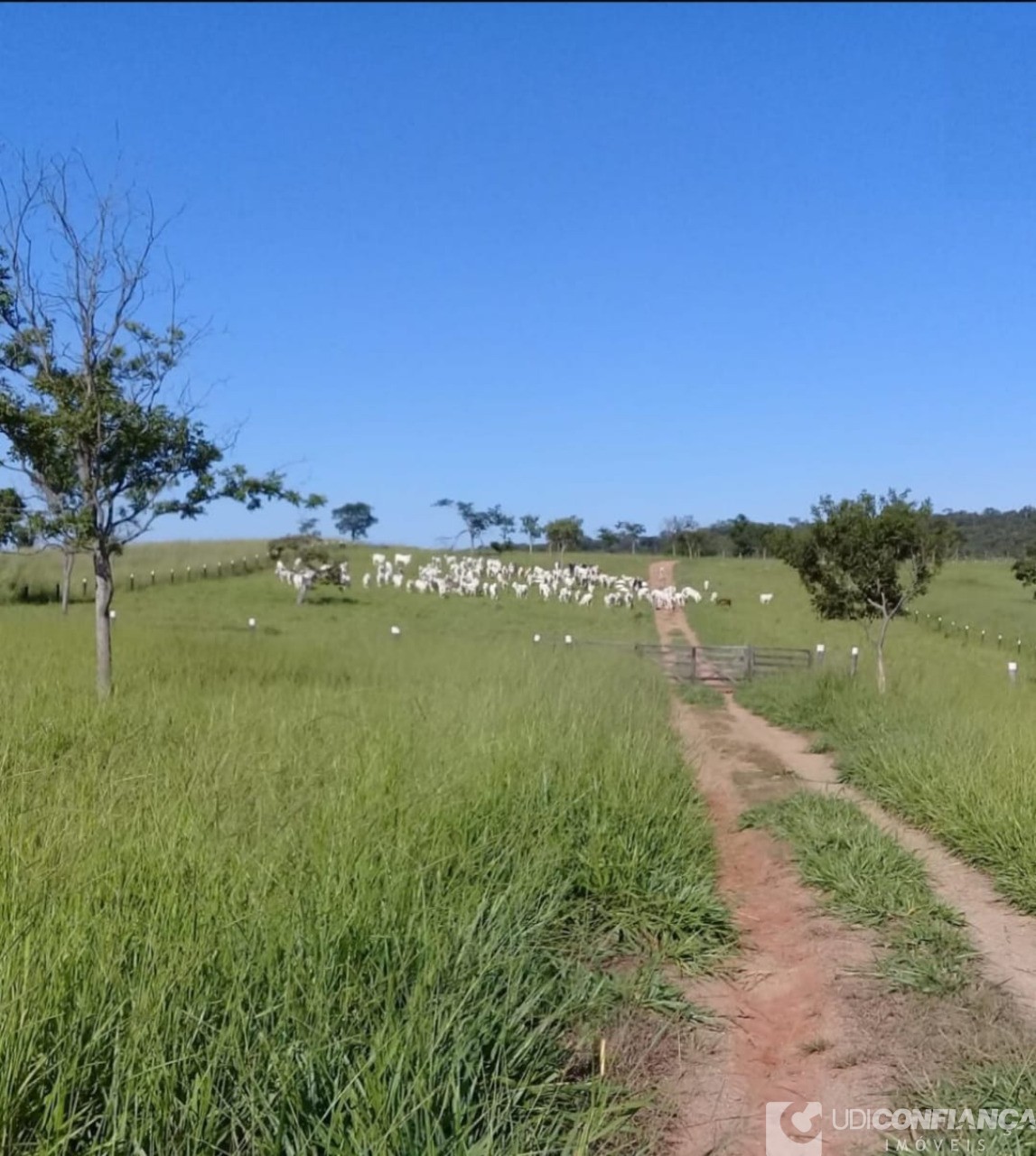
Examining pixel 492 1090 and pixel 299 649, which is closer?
pixel 492 1090

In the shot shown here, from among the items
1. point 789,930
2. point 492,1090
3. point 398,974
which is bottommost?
point 789,930

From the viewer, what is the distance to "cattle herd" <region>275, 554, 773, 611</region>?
45.9m

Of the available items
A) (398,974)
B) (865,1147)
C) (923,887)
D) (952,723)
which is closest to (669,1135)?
(865,1147)

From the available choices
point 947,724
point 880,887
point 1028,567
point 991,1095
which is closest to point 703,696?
point 1028,567

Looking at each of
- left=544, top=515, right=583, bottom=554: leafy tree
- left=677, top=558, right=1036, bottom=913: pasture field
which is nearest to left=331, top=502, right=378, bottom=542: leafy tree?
left=544, top=515, right=583, bottom=554: leafy tree

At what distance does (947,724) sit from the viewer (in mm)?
11125

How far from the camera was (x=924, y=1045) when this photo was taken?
4453 mm

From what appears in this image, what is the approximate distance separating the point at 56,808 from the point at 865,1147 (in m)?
4.29

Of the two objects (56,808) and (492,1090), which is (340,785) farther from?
(492,1090)

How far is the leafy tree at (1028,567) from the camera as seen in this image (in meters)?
20.9

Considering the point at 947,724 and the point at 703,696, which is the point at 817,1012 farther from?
the point at 703,696

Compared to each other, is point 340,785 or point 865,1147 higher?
point 340,785

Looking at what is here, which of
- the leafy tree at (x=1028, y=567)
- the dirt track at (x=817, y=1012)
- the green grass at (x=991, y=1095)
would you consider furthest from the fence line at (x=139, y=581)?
the green grass at (x=991, y=1095)

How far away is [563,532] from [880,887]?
86953 millimetres
